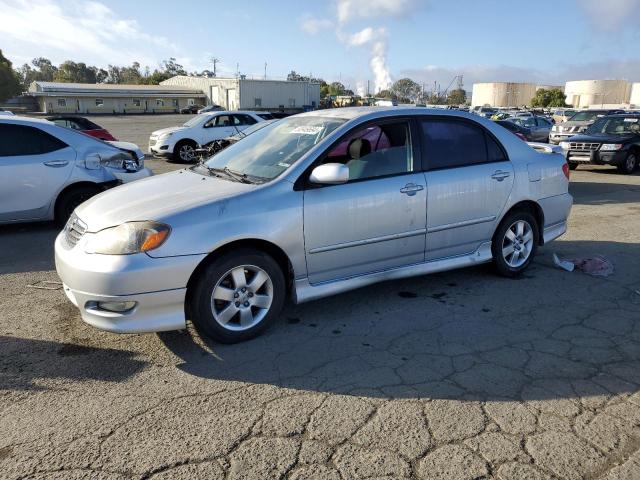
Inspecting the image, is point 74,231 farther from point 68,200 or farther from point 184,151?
point 184,151

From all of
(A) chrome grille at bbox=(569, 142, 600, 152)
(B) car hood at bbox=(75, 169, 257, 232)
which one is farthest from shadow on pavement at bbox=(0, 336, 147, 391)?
(A) chrome grille at bbox=(569, 142, 600, 152)

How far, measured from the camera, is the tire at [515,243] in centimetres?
517

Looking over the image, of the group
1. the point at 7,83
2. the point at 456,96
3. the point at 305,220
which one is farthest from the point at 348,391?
the point at 456,96

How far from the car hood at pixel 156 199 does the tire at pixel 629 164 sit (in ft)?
44.4

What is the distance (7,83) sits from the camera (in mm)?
79375

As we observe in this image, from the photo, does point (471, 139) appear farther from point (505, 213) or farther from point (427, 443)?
point (427, 443)

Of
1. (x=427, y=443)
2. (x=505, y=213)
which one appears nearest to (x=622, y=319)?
(x=505, y=213)

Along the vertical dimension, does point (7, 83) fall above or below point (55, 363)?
above

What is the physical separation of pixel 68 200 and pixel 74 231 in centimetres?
374

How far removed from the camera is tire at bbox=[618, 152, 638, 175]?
14.3 meters

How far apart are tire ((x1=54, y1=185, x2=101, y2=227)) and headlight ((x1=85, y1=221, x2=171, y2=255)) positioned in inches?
165

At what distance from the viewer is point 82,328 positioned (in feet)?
13.5

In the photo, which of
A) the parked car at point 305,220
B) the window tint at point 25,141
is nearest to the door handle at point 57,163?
the window tint at point 25,141

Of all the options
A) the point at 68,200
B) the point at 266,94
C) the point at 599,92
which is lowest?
the point at 68,200
